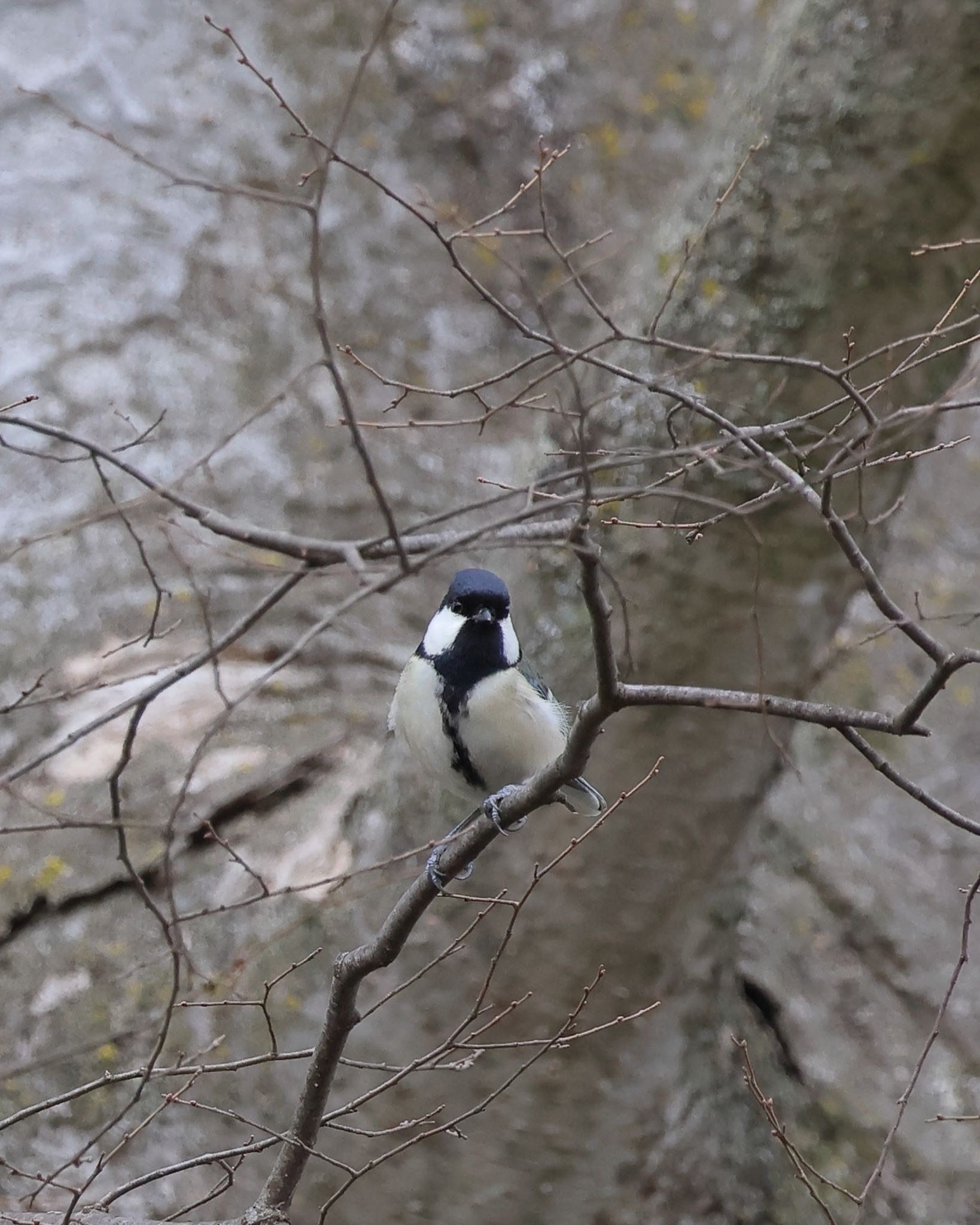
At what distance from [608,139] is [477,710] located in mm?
3315

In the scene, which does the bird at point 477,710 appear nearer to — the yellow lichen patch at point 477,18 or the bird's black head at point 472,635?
the bird's black head at point 472,635

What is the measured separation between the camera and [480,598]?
74.1 inches

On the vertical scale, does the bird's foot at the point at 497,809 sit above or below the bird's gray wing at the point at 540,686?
below

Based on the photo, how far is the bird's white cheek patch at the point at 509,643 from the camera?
197 cm

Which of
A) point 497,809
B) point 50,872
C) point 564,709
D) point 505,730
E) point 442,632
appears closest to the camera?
point 497,809

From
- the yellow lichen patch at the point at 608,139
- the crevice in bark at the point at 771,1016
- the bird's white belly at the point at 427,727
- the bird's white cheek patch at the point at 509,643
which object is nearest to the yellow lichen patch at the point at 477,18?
the yellow lichen patch at the point at 608,139

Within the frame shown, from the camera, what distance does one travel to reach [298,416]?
3.93 metres

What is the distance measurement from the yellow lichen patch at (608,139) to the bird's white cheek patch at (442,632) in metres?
3.03

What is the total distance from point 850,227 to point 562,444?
24.7 inches

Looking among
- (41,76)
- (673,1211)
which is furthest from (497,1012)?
(41,76)

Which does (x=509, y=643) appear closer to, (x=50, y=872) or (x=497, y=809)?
(x=497, y=809)

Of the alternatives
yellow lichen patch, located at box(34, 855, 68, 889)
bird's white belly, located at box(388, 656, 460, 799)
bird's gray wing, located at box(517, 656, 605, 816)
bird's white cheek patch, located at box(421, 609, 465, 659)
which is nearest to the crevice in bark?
bird's gray wing, located at box(517, 656, 605, 816)

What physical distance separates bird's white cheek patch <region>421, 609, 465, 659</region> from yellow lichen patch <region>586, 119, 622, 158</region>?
303 cm

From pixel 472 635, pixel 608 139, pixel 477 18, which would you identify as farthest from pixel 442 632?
pixel 477 18
